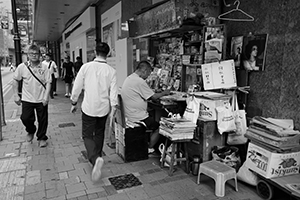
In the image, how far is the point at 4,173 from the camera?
11.5ft

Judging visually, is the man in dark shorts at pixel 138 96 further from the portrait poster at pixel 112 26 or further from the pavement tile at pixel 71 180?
the portrait poster at pixel 112 26

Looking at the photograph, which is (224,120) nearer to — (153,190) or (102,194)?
(153,190)

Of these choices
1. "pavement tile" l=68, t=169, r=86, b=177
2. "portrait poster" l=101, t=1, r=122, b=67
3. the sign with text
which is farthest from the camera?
"portrait poster" l=101, t=1, r=122, b=67

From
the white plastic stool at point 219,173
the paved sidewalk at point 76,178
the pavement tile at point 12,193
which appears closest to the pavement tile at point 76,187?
the paved sidewalk at point 76,178

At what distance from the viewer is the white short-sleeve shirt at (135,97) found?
12.6 ft

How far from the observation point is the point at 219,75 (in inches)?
144

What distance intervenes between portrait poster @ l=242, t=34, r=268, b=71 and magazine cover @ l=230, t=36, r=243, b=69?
2.5 inches

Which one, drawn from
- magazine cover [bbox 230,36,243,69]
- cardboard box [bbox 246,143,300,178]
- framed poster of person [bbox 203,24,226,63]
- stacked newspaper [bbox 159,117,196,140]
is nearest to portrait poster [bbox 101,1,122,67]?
framed poster of person [bbox 203,24,226,63]

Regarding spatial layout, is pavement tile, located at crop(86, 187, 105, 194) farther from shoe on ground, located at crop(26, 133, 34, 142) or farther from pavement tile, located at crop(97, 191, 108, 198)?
shoe on ground, located at crop(26, 133, 34, 142)

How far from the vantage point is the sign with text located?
3.59 metres

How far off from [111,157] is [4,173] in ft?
5.01

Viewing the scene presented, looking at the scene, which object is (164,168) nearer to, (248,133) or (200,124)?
(200,124)

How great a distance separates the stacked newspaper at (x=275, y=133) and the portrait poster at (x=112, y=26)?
20.0 feet

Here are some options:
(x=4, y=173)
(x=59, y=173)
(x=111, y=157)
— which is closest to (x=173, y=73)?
(x=111, y=157)
